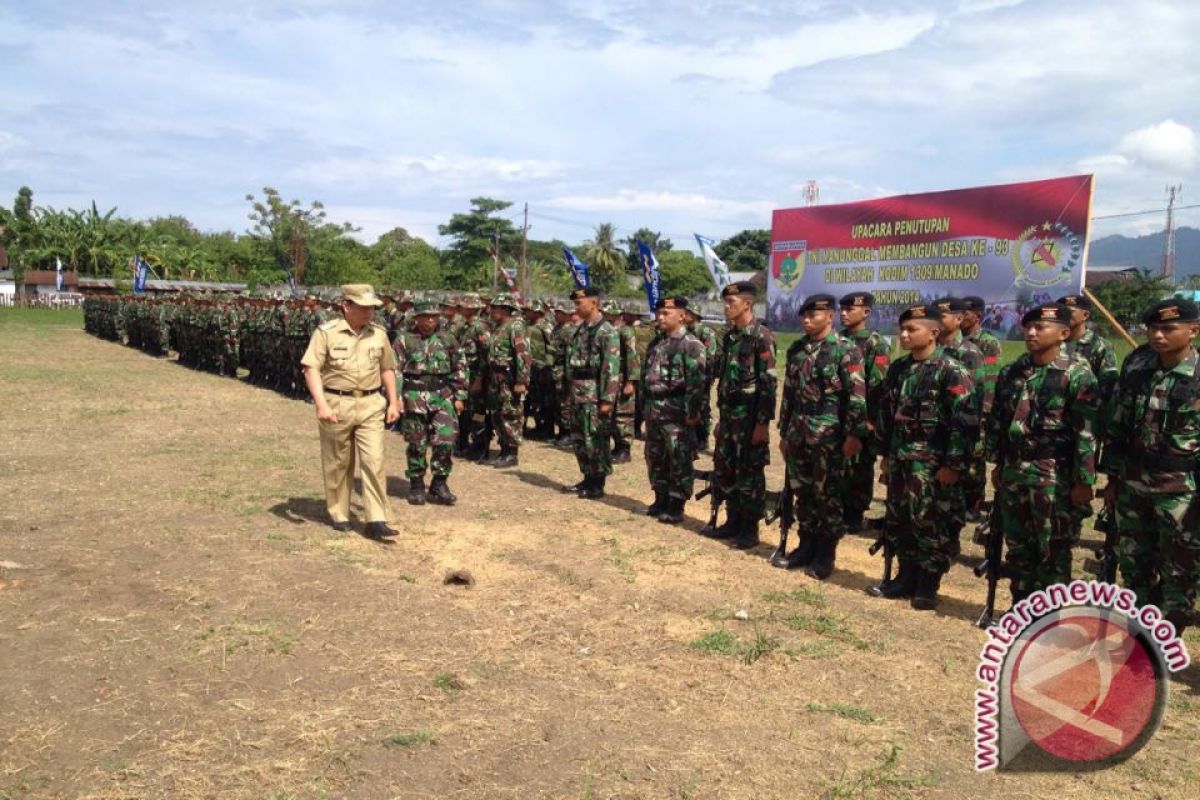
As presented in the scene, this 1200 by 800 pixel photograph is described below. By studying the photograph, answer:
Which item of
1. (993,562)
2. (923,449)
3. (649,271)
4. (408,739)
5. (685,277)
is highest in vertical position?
(685,277)

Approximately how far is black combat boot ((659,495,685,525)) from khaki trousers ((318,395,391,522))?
2.24 m

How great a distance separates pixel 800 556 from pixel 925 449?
1326mm

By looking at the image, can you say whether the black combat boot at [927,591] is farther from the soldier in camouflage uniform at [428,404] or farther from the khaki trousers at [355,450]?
the soldier in camouflage uniform at [428,404]

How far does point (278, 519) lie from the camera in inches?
256

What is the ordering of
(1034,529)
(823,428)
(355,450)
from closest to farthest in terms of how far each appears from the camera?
1. (1034,529)
2. (823,428)
3. (355,450)

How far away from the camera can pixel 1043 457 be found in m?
4.46

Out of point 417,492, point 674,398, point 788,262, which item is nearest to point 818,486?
point 674,398

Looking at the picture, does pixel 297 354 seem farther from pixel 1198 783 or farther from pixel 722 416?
pixel 1198 783

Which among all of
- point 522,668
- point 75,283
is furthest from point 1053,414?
point 75,283

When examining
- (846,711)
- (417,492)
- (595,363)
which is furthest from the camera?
(595,363)

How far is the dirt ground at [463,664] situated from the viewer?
3.15m

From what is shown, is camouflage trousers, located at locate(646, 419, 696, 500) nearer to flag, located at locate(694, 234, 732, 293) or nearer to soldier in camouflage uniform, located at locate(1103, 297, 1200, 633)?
soldier in camouflage uniform, located at locate(1103, 297, 1200, 633)

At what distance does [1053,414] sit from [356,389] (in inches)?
176

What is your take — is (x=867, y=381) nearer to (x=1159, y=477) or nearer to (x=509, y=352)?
(x=1159, y=477)
